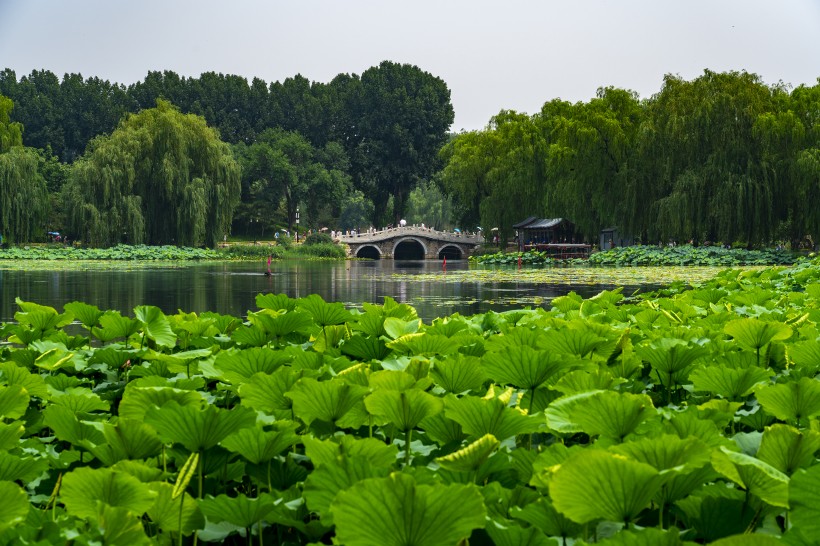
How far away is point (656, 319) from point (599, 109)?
31.3 metres

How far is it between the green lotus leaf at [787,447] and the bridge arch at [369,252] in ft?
192

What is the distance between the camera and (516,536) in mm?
963

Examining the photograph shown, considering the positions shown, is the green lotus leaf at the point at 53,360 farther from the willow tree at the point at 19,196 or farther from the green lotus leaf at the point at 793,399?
the willow tree at the point at 19,196

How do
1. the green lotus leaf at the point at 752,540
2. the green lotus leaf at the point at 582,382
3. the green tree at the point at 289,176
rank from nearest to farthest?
the green lotus leaf at the point at 752,540, the green lotus leaf at the point at 582,382, the green tree at the point at 289,176

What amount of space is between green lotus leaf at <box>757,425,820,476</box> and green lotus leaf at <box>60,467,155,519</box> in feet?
2.46

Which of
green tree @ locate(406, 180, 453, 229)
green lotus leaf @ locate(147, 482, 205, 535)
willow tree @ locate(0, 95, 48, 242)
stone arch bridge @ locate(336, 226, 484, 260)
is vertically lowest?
green lotus leaf @ locate(147, 482, 205, 535)

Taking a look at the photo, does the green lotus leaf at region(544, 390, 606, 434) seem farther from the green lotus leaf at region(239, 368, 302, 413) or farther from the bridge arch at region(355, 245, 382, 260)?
the bridge arch at region(355, 245, 382, 260)

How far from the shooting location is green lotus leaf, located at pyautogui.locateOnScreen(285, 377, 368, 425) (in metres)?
1.32

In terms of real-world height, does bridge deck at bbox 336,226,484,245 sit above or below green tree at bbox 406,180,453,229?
below

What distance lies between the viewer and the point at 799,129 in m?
27.2

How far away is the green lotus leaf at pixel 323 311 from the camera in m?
2.70

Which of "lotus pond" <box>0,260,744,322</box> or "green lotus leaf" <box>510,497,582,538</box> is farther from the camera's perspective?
"lotus pond" <box>0,260,744,322</box>

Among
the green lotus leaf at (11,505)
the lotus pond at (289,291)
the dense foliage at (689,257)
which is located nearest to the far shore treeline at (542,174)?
the dense foliage at (689,257)

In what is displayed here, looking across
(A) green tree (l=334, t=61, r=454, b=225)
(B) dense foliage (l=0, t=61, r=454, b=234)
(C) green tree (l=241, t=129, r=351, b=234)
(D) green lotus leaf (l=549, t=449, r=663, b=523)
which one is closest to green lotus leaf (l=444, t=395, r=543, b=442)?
(D) green lotus leaf (l=549, t=449, r=663, b=523)
